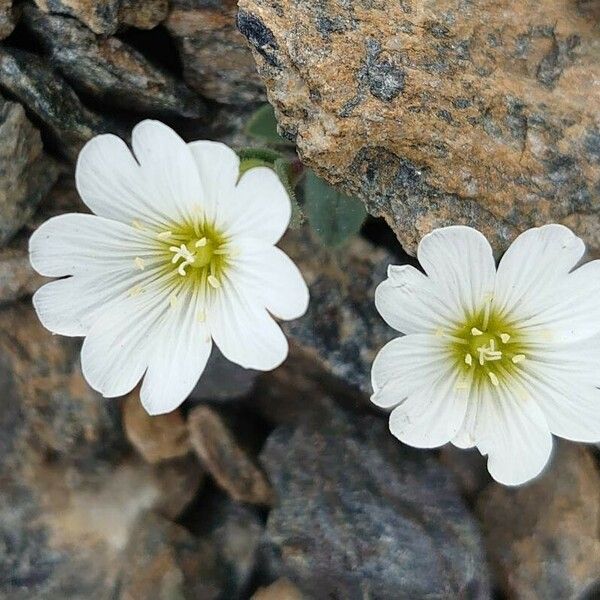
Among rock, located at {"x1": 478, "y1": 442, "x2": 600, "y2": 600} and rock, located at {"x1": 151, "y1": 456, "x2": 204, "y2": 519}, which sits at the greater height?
rock, located at {"x1": 478, "y1": 442, "x2": 600, "y2": 600}

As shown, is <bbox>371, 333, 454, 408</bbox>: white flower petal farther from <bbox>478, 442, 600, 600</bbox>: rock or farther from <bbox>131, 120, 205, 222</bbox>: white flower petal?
<bbox>478, 442, 600, 600</bbox>: rock

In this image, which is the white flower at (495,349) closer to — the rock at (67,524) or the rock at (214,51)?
the rock at (214,51)

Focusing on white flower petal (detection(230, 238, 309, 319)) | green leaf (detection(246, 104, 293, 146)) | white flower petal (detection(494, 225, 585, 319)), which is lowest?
white flower petal (detection(230, 238, 309, 319))

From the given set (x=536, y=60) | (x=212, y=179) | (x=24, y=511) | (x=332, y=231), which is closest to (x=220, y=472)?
(x=24, y=511)

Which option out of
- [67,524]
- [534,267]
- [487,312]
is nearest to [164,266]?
[487,312]

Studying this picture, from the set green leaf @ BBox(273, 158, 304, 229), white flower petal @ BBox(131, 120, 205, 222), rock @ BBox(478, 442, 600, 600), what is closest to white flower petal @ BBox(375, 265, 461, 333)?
green leaf @ BBox(273, 158, 304, 229)

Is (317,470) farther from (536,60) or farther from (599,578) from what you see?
(536,60)
